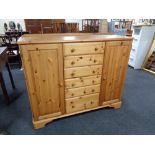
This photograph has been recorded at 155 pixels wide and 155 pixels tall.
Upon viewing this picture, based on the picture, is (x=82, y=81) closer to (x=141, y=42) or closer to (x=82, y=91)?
(x=82, y=91)

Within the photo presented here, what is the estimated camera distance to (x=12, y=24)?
193 inches

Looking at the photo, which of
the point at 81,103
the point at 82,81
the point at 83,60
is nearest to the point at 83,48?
the point at 83,60

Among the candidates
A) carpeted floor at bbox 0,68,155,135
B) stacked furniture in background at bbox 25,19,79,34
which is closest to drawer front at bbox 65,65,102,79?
carpeted floor at bbox 0,68,155,135

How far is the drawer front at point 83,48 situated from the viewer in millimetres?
1376

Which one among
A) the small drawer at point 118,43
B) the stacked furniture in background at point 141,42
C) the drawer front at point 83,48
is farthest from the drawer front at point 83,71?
the stacked furniture in background at point 141,42

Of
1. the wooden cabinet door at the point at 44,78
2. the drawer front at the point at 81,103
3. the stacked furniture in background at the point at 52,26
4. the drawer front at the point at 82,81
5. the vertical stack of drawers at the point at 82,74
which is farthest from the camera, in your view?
the stacked furniture in background at the point at 52,26

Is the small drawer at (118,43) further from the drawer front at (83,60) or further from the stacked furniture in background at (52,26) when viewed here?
the stacked furniture in background at (52,26)

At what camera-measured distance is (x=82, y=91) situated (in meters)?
1.70

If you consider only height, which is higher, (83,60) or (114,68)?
(83,60)

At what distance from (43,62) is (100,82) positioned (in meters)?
0.78

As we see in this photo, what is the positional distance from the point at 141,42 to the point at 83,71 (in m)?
2.35

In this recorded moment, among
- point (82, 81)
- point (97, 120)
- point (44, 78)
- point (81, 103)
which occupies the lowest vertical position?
point (97, 120)
